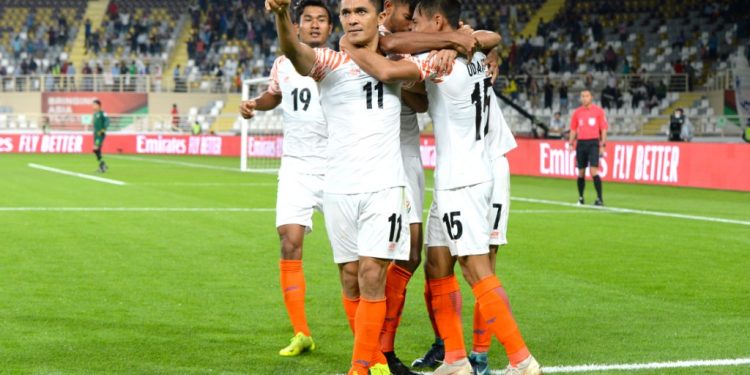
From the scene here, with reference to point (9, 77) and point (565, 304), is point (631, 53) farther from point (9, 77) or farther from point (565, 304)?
point (565, 304)

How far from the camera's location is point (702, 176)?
2586 cm

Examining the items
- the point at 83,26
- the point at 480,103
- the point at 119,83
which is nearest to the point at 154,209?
the point at 480,103

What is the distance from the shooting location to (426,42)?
6430 millimetres

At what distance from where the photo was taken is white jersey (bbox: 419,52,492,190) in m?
6.57

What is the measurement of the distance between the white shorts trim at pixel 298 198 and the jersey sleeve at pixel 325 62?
1.82 m

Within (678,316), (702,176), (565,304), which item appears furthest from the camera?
(702,176)

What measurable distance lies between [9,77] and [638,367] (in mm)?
52201

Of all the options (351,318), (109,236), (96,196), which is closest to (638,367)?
(351,318)

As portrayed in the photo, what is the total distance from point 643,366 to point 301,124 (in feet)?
9.67

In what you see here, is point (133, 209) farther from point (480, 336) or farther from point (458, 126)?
point (458, 126)

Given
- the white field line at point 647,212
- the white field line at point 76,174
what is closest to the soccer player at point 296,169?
the white field line at point 647,212

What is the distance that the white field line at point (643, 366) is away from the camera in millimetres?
6918

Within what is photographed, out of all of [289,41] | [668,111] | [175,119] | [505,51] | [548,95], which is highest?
[505,51]

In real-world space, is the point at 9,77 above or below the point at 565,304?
above
